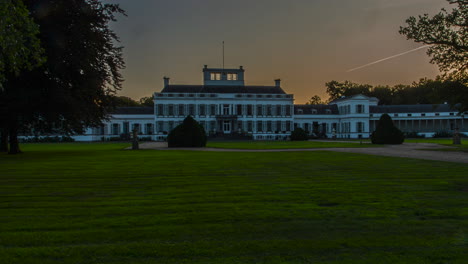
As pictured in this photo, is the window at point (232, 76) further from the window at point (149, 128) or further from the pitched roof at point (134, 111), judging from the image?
the window at point (149, 128)

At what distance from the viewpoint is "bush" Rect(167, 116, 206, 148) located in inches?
1027

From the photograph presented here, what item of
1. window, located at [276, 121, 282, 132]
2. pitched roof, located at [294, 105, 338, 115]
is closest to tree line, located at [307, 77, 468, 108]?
pitched roof, located at [294, 105, 338, 115]

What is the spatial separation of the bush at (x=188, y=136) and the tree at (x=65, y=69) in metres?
7.84

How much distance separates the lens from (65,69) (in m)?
17.3

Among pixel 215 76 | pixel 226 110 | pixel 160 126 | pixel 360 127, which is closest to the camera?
pixel 160 126

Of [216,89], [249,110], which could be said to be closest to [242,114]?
[249,110]

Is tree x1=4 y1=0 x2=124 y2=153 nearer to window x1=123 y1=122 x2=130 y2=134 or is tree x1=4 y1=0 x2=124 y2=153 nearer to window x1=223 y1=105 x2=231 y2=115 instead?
window x1=223 y1=105 x2=231 y2=115

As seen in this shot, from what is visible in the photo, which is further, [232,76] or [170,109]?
[232,76]

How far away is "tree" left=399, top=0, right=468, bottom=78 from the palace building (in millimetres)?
32424

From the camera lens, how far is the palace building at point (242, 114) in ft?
178

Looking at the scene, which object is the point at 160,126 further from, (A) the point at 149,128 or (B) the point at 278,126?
(B) the point at 278,126

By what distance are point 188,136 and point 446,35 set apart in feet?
56.9

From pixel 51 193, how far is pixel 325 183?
5058mm

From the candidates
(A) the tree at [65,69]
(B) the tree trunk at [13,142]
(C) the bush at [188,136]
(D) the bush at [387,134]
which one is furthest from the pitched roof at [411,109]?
(B) the tree trunk at [13,142]
